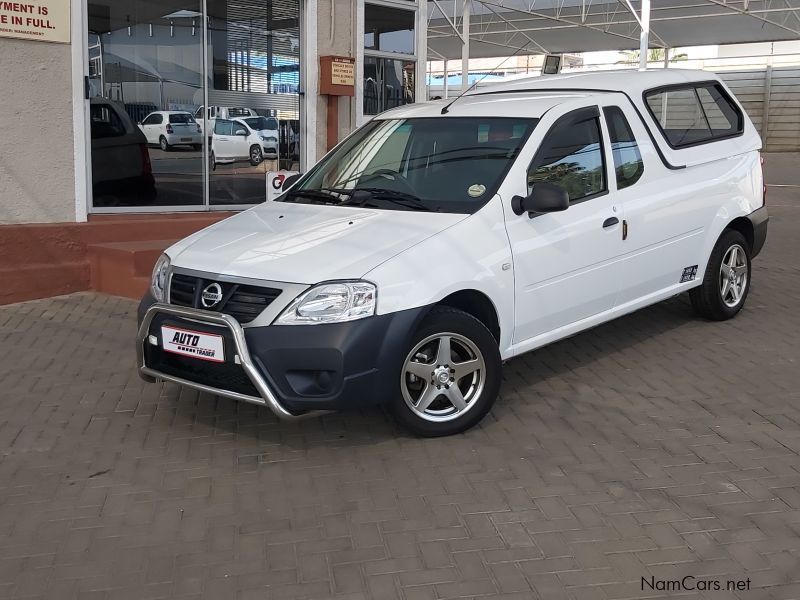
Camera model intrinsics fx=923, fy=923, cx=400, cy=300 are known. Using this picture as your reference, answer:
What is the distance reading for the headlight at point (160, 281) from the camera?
497cm

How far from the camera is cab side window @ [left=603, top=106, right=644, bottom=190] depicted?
19.4 feet

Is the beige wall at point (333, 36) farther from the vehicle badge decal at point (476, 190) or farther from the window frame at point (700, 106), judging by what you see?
the vehicle badge decal at point (476, 190)

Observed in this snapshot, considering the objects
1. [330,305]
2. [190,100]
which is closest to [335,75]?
[190,100]

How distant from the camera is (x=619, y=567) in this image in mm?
3508

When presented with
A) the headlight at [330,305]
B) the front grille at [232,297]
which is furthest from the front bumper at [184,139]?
the headlight at [330,305]

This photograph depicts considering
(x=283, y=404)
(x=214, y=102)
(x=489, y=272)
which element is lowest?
(x=283, y=404)

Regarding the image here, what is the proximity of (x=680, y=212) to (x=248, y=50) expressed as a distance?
222 inches

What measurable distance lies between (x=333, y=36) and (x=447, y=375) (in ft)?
22.5

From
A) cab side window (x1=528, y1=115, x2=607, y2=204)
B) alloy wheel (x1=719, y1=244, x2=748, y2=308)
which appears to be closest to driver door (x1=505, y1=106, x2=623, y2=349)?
cab side window (x1=528, y1=115, x2=607, y2=204)

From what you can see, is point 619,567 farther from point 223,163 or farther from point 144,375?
point 223,163

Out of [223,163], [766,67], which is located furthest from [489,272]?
[766,67]

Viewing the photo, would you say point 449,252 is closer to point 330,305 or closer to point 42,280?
point 330,305

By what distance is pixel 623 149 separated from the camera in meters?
5.99

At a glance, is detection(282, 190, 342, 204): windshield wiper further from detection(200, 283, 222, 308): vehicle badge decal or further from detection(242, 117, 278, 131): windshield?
detection(242, 117, 278, 131): windshield
